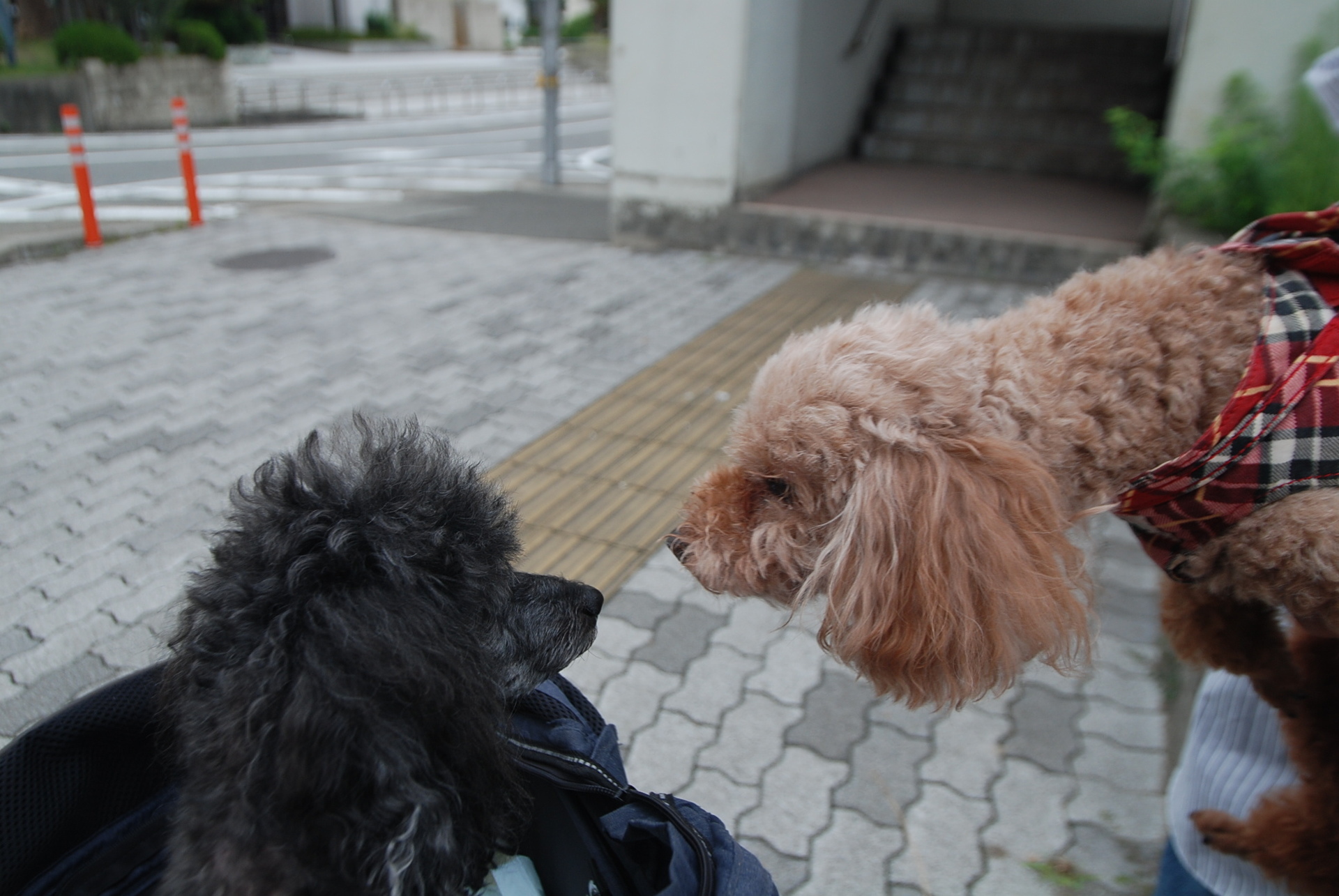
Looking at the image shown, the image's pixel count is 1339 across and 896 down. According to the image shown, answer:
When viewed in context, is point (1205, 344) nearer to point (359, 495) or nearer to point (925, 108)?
point (359, 495)

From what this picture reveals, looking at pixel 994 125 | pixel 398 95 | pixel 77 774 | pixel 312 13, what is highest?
pixel 312 13

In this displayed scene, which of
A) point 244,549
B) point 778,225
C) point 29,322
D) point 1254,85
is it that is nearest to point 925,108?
point 778,225

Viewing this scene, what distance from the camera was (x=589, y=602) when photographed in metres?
1.62

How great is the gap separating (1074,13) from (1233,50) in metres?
6.46

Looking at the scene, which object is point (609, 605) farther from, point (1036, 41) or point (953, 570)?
point (1036, 41)

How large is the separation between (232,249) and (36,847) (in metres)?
7.25

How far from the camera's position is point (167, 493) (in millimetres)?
3602

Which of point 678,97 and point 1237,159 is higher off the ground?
point 678,97

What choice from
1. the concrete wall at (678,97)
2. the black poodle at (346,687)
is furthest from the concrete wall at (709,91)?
the black poodle at (346,687)

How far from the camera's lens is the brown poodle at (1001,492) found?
1.44 meters

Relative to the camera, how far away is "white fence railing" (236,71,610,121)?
2150 cm

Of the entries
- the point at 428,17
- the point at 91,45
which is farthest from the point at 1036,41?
the point at 428,17

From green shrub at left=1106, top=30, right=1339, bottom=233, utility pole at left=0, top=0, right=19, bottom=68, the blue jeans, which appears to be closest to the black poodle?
the blue jeans

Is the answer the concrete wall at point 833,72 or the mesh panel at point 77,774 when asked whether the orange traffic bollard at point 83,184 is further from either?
the mesh panel at point 77,774
